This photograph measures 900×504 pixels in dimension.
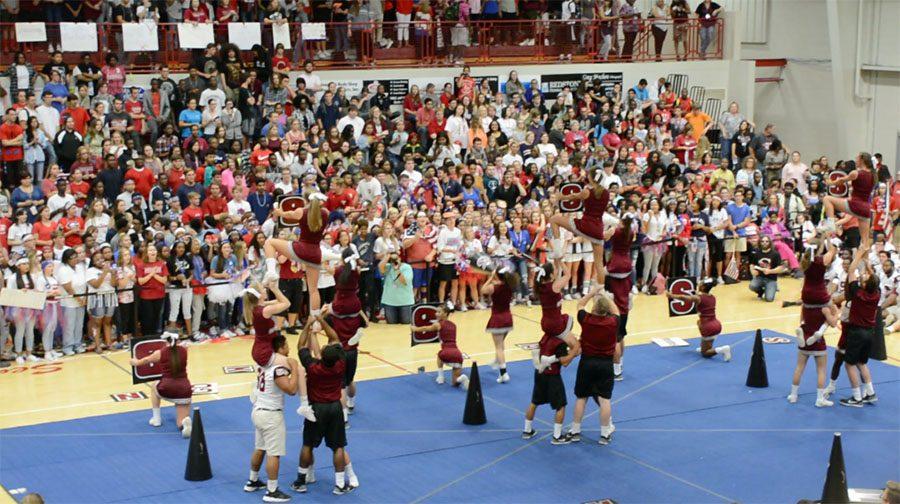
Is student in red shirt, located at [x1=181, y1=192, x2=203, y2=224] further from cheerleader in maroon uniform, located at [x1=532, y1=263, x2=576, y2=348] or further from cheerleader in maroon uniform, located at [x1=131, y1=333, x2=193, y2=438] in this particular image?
cheerleader in maroon uniform, located at [x1=532, y1=263, x2=576, y2=348]

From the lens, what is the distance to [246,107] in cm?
2288

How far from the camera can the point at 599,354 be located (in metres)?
13.3

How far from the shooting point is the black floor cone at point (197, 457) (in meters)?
12.3

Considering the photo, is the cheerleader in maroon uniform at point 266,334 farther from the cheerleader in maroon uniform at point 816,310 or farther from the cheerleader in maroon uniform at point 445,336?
the cheerleader in maroon uniform at point 816,310

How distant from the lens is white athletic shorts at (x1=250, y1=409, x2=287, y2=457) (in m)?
11.7

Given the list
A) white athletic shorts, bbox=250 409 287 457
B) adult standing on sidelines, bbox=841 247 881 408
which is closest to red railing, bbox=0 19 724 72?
white athletic shorts, bbox=250 409 287 457

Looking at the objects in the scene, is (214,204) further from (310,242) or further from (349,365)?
(310,242)

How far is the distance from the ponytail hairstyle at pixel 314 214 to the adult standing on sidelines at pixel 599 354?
3.24m

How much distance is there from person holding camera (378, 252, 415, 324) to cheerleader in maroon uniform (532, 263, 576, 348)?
5.35m

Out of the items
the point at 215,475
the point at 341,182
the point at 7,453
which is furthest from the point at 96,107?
the point at 215,475

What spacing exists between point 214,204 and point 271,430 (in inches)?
344

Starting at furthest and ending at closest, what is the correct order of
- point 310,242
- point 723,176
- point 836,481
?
1. point 723,176
2. point 310,242
3. point 836,481

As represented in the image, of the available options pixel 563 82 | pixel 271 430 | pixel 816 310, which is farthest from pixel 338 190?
pixel 563 82

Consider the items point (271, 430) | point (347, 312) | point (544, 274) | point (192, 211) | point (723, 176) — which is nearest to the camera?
point (271, 430)
